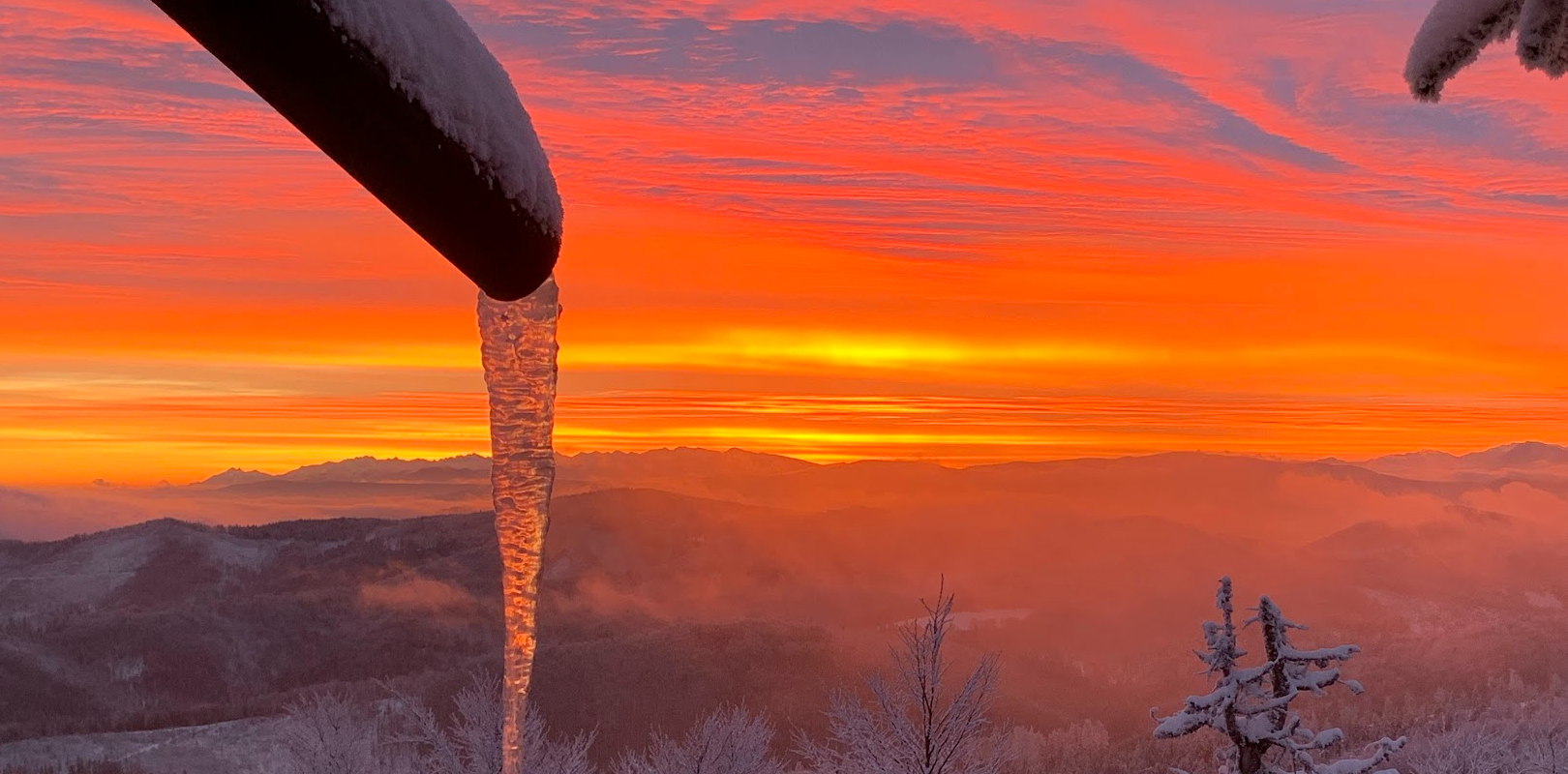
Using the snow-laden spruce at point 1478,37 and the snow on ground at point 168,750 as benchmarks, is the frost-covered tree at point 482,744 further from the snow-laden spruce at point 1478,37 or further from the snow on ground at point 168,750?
the snow on ground at point 168,750

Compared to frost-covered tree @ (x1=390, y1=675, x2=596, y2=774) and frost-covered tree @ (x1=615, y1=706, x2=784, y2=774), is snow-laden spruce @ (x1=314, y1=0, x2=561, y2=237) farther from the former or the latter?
frost-covered tree @ (x1=615, y1=706, x2=784, y2=774)

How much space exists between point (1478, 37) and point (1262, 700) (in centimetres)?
2431

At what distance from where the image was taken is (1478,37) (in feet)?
9.45

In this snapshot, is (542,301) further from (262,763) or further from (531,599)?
(262,763)

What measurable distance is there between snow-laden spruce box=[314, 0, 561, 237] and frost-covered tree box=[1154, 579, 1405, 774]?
77.3 feet

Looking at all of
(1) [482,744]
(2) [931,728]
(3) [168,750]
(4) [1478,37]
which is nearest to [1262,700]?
(2) [931,728]

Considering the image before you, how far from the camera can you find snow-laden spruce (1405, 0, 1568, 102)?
2744 mm

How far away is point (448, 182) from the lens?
7.17 feet

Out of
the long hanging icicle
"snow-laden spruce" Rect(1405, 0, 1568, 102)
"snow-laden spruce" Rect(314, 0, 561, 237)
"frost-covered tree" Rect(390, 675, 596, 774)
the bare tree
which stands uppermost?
"snow-laden spruce" Rect(1405, 0, 1568, 102)

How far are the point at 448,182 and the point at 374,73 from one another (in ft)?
0.87

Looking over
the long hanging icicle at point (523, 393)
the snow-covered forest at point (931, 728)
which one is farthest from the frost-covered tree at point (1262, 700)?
the long hanging icicle at point (523, 393)

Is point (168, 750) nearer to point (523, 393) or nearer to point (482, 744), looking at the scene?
point (482, 744)

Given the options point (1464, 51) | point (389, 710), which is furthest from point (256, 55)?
point (389, 710)

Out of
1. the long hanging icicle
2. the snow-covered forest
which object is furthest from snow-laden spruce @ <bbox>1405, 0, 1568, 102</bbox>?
the snow-covered forest
